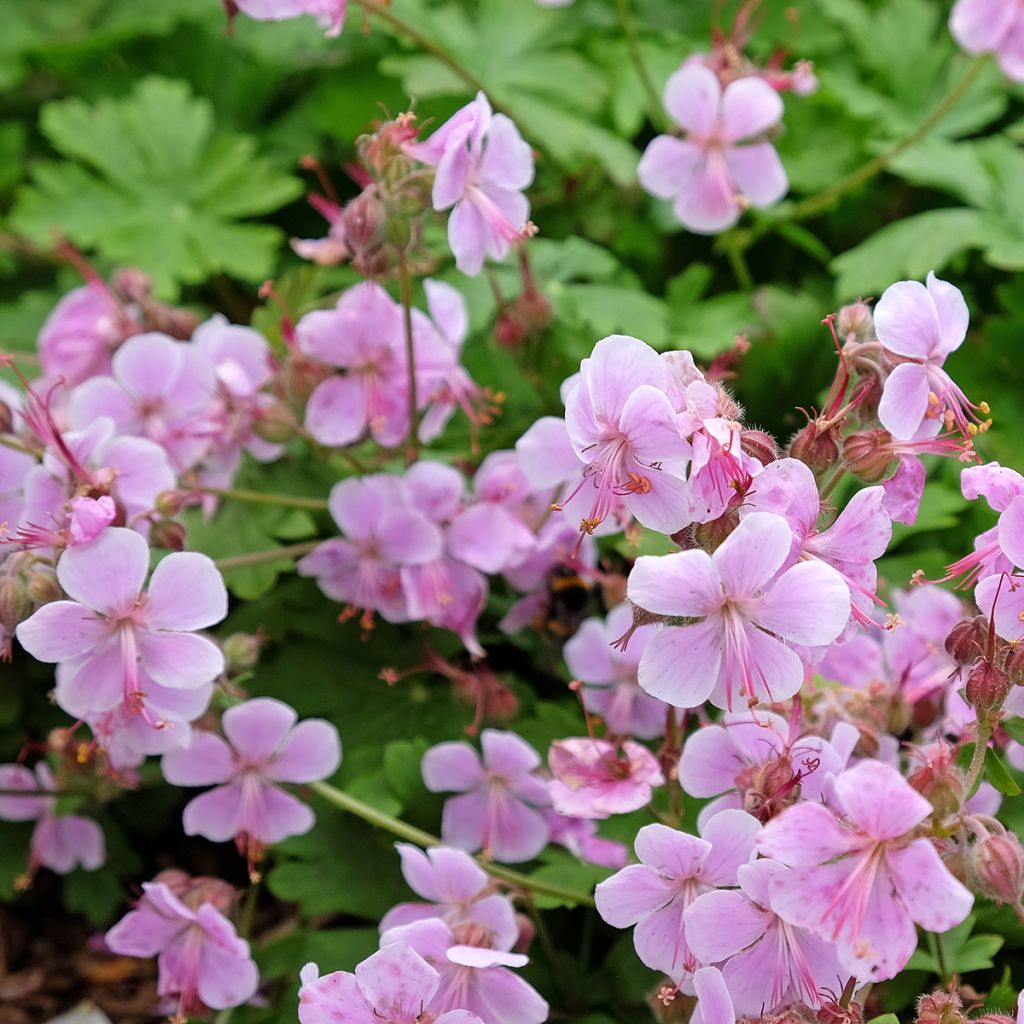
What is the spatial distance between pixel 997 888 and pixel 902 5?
1718 mm

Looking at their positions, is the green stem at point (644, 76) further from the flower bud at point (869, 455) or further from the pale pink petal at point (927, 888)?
the pale pink petal at point (927, 888)

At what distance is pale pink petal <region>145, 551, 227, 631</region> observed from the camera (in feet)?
3.67

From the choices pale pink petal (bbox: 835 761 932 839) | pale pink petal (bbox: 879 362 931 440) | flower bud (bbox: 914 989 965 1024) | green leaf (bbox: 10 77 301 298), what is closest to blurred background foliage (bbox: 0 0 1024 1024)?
green leaf (bbox: 10 77 301 298)

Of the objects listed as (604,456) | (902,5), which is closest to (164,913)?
(604,456)

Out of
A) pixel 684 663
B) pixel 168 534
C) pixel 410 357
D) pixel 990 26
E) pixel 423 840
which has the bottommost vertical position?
pixel 423 840

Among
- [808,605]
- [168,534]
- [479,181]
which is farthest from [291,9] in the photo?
[808,605]

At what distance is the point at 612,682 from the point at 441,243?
0.76 meters

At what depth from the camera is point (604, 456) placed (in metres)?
0.99

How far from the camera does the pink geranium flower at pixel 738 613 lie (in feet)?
2.93

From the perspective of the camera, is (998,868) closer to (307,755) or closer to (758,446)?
(758,446)

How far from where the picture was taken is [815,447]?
1.06m

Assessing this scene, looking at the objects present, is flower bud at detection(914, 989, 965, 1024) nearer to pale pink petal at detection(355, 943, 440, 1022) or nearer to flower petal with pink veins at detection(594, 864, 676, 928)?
flower petal with pink veins at detection(594, 864, 676, 928)

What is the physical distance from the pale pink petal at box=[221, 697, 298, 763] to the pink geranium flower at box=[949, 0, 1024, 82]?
4.58 feet

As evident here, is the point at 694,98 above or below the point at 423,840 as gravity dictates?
above
